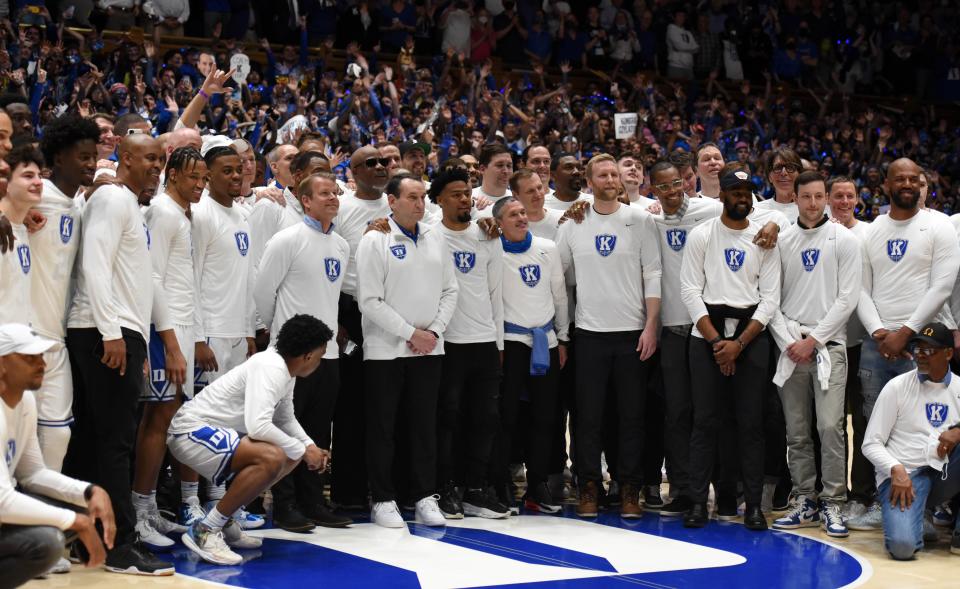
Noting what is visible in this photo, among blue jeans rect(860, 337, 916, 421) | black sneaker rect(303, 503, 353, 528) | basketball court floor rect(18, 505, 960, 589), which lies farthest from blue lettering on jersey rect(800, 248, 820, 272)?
black sneaker rect(303, 503, 353, 528)

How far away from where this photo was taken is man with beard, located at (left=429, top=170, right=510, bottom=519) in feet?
24.6

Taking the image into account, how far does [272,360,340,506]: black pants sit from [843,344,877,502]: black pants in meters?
3.28

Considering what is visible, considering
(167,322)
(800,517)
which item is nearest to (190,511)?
(167,322)

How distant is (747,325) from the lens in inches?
292

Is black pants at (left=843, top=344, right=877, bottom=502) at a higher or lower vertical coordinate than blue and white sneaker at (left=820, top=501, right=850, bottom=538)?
higher

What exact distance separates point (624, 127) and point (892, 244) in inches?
308

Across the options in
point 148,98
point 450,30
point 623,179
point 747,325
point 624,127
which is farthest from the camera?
point 450,30

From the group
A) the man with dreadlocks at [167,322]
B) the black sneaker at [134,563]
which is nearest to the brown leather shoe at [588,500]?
the man with dreadlocks at [167,322]

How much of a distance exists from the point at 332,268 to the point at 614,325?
1.87 m

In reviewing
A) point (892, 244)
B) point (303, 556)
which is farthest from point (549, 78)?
point (303, 556)

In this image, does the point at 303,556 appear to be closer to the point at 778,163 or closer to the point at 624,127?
the point at 778,163

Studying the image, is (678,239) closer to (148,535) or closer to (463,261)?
(463,261)

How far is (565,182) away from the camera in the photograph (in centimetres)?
818

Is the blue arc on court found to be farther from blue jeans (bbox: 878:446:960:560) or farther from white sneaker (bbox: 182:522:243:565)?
blue jeans (bbox: 878:446:960:560)
